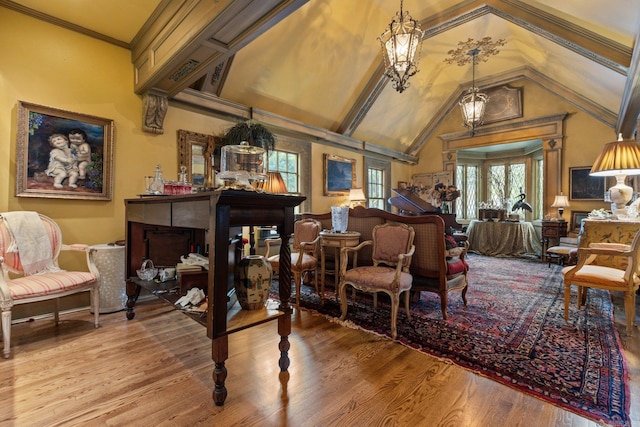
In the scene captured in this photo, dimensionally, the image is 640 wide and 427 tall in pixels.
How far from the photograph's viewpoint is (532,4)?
4031 mm

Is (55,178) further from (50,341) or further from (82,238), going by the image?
(50,341)

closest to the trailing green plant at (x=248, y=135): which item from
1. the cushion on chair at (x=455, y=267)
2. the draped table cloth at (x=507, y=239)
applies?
the cushion on chair at (x=455, y=267)

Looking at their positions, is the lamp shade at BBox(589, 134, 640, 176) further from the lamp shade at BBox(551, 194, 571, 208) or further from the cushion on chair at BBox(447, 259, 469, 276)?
the lamp shade at BBox(551, 194, 571, 208)

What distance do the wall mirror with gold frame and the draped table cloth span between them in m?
6.60

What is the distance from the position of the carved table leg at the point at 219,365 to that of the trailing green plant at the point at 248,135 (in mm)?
3121

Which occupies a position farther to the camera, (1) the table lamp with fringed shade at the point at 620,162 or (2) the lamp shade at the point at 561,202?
(2) the lamp shade at the point at 561,202

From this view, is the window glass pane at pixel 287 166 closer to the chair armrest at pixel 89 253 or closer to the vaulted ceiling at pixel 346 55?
the vaulted ceiling at pixel 346 55

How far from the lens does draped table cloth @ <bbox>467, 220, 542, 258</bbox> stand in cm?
690

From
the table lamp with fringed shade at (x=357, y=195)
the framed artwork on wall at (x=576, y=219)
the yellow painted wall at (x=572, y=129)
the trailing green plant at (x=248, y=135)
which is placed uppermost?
the yellow painted wall at (x=572, y=129)

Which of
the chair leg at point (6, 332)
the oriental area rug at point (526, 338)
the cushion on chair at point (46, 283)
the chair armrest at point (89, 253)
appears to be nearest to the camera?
the oriental area rug at point (526, 338)

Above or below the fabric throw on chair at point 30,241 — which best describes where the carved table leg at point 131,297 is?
below

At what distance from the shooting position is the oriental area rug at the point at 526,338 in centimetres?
176

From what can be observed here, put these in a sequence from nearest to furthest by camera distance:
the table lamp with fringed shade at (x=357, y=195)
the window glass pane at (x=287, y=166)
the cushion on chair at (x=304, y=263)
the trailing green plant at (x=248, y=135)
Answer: the cushion on chair at (x=304, y=263) < the trailing green plant at (x=248, y=135) < the window glass pane at (x=287, y=166) < the table lamp with fringed shade at (x=357, y=195)

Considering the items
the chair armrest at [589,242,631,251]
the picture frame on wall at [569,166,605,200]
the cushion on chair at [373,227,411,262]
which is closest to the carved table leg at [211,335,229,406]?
the cushion on chair at [373,227,411,262]
